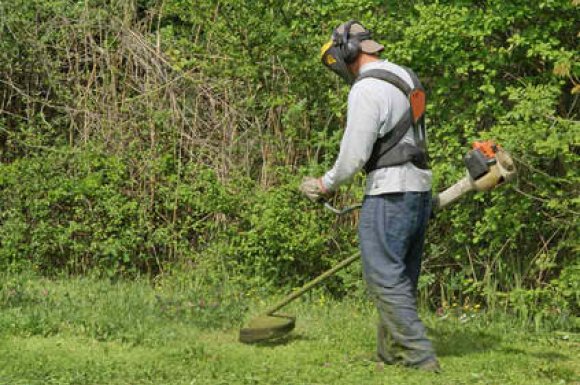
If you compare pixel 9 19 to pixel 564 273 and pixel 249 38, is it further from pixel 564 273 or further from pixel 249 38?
pixel 564 273

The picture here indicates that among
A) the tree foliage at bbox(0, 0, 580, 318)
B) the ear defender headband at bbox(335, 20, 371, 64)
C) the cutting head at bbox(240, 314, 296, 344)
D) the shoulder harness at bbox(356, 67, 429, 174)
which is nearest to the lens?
the shoulder harness at bbox(356, 67, 429, 174)

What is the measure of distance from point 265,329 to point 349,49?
6.61 ft

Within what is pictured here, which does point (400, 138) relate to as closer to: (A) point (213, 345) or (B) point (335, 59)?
(B) point (335, 59)

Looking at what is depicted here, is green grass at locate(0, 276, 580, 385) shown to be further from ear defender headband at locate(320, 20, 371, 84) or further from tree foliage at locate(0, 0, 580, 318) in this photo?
ear defender headband at locate(320, 20, 371, 84)

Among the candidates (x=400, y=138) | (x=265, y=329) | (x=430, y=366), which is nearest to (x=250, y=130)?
(x=265, y=329)

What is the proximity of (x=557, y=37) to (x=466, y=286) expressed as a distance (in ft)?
7.29

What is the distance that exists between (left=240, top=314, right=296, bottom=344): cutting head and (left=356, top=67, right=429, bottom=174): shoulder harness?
56.7 inches

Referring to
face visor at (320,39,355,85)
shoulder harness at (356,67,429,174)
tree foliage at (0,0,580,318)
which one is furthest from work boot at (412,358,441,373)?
tree foliage at (0,0,580,318)

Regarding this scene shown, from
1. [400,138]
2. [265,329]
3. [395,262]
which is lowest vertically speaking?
[265,329]

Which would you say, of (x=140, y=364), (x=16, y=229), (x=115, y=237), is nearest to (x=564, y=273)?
(x=140, y=364)

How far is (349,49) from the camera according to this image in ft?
22.9

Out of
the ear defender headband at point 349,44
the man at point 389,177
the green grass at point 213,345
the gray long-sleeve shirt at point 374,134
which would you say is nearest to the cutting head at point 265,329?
the green grass at point 213,345

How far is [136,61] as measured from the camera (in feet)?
38.1

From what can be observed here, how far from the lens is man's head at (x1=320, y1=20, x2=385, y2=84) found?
6996mm
